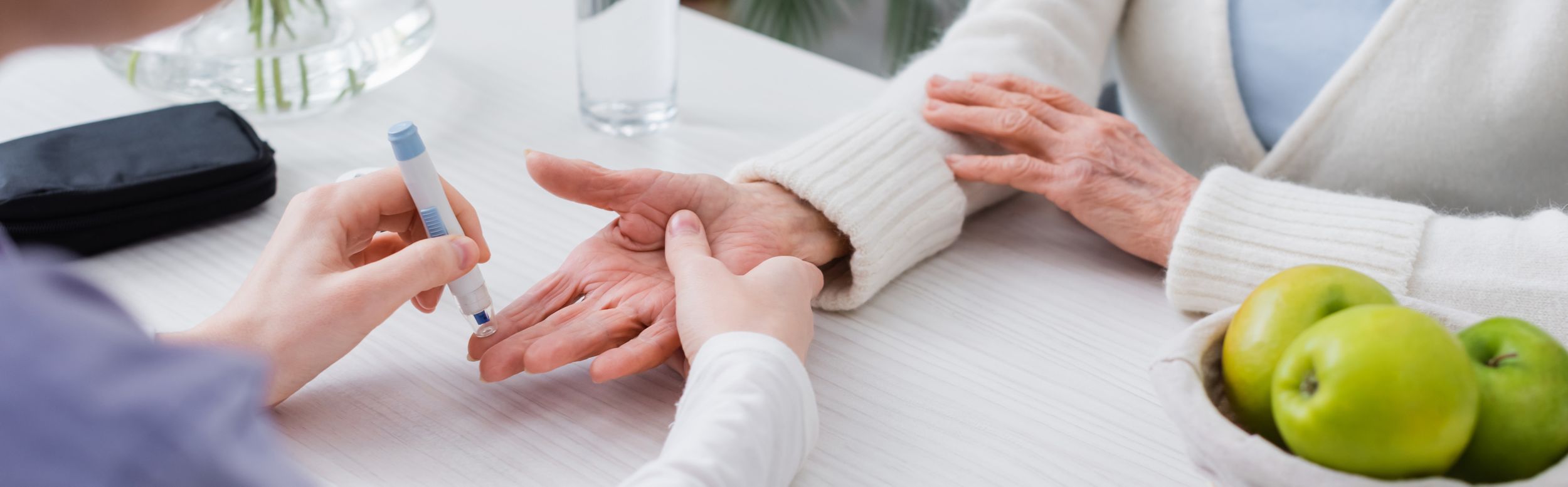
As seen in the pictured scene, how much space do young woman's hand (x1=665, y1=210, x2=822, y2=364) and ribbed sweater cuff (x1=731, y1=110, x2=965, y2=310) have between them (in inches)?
2.7

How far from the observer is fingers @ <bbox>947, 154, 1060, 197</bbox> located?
88 cm

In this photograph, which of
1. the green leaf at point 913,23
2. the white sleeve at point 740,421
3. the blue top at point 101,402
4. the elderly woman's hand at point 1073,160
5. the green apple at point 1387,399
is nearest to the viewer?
the blue top at point 101,402

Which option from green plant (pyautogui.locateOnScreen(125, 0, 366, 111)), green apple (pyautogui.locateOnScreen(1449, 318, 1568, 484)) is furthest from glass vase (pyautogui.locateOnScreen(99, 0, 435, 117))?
green apple (pyautogui.locateOnScreen(1449, 318, 1568, 484))

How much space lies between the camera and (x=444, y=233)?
0.68 metres

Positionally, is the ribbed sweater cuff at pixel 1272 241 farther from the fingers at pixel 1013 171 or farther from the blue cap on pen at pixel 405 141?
the blue cap on pen at pixel 405 141

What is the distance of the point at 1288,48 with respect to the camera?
0.93 metres

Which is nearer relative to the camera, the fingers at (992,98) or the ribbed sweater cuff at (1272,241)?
the ribbed sweater cuff at (1272,241)

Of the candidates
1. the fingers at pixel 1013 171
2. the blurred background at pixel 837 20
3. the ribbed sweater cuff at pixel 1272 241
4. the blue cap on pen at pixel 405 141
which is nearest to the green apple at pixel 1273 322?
the ribbed sweater cuff at pixel 1272 241

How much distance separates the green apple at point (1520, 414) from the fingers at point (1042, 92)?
50cm

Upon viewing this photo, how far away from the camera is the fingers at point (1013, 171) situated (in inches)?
34.5

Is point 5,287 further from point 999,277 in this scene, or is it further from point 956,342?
point 999,277

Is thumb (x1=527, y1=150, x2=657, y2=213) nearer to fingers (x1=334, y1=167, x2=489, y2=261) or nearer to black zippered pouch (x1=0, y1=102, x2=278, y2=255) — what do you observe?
fingers (x1=334, y1=167, x2=489, y2=261)

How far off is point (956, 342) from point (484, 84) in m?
0.61

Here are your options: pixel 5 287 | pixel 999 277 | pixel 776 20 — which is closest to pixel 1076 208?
pixel 999 277
